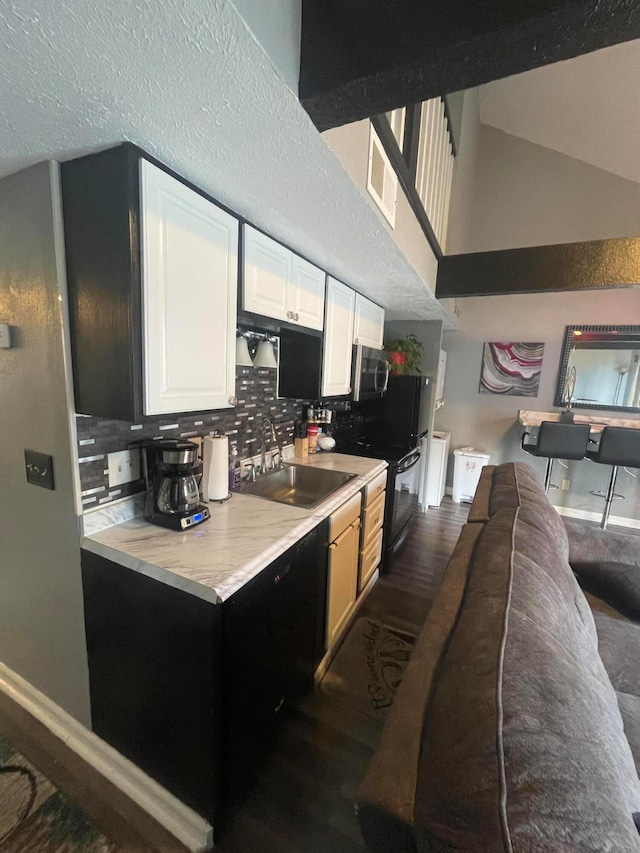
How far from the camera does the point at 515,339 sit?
172 inches

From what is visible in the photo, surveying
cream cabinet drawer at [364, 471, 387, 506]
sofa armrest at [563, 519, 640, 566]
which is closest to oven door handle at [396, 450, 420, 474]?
cream cabinet drawer at [364, 471, 387, 506]

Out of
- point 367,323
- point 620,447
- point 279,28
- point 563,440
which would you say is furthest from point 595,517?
point 279,28

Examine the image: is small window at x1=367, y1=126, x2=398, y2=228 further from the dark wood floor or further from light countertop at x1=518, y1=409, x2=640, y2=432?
light countertop at x1=518, y1=409, x2=640, y2=432

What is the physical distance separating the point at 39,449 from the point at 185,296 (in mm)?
788

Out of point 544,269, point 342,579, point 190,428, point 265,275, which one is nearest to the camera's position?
point 265,275

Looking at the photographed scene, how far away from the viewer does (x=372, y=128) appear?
131cm

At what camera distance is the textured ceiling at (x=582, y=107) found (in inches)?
111

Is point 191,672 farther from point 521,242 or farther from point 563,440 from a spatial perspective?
point 521,242

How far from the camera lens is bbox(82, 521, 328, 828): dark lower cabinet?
1.07 meters

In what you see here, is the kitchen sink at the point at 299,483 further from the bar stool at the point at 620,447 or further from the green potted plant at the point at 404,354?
the bar stool at the point at 620,447

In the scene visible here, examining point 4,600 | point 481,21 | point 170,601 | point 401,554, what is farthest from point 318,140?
point 401,554

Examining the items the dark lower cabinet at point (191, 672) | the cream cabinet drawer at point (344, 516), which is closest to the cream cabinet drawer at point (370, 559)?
the cream cabinet drawer at point (344, 516)

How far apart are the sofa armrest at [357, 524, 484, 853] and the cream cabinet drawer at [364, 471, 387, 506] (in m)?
1.25

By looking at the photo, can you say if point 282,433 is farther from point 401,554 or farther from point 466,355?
point 466,355
